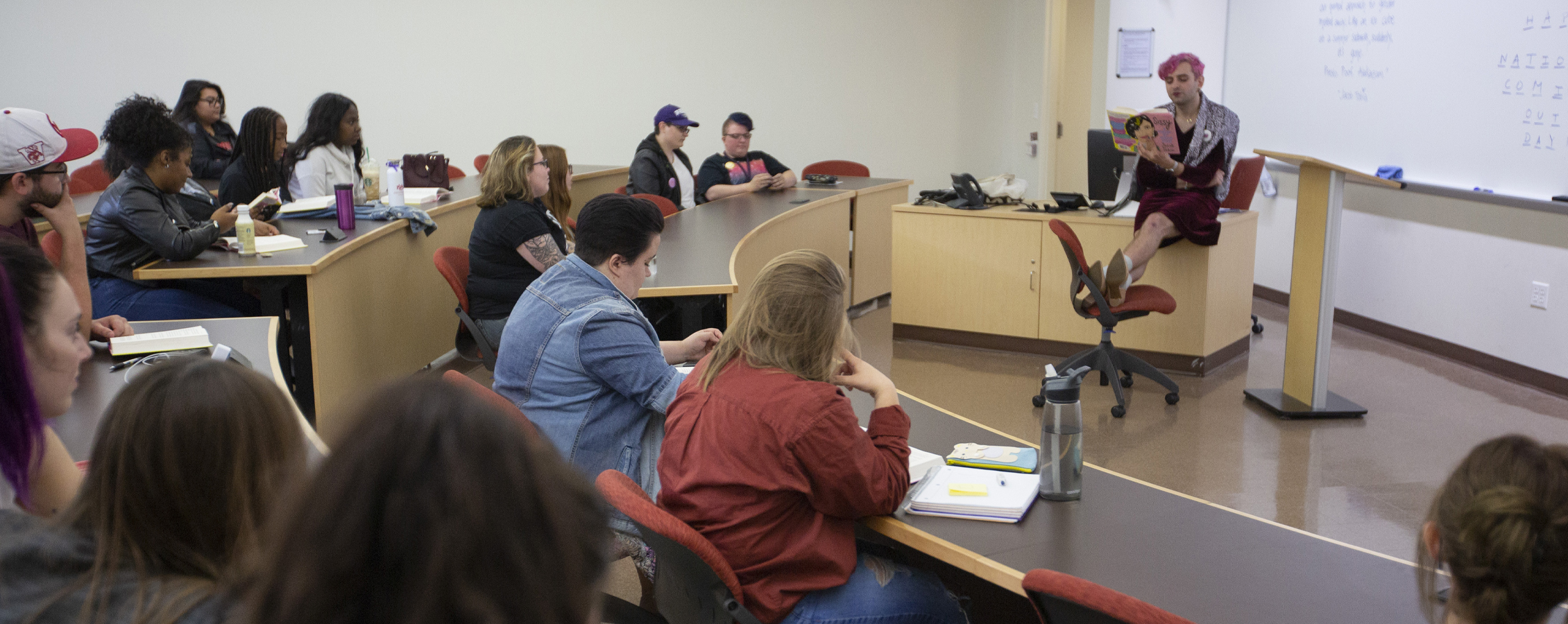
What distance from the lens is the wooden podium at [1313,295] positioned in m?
4.10

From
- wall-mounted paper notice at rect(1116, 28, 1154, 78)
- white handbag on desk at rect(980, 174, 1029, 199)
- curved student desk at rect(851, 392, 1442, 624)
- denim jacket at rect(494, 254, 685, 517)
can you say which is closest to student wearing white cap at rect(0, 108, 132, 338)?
denim jacket at rect(494, 254, 685, 517)

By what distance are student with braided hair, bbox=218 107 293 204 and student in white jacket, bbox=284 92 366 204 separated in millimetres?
148

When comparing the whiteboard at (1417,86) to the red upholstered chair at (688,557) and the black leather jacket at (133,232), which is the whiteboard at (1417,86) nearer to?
the red upholstered chair at (688,557)

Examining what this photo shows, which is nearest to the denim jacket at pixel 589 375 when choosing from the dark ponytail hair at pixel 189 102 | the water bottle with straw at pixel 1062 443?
the water bottle with straw at pixel 1062 443

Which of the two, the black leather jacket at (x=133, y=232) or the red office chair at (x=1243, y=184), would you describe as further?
the red office chair at (x=1243, y=184)

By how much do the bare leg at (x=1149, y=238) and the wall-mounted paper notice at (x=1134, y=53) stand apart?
3.17 metres

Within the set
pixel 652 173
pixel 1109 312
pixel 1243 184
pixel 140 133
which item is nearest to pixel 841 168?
pixel 652 173

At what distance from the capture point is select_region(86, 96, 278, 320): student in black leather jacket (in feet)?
11.4

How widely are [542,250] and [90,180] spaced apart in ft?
11.8

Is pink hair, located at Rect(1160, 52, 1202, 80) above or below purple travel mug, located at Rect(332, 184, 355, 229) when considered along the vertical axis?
above

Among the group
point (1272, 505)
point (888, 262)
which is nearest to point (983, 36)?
point (888, 262)

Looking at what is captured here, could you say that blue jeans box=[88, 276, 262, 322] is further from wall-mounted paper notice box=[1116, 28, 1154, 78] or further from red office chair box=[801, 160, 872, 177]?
wall-mounted paper notice box=[1116, 28, 1154, 78]

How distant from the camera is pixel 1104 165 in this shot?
5242 mm

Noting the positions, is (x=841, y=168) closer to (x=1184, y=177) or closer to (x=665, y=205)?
(x=665, y=205)
